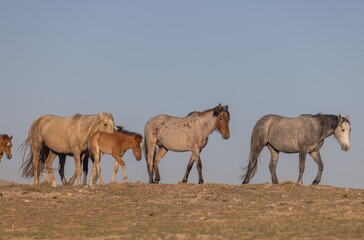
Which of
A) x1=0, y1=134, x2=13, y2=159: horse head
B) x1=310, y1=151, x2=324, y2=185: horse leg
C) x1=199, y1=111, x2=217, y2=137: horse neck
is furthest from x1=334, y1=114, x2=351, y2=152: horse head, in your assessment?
x1=0, y1=134, x2=13, y2=159: horse head

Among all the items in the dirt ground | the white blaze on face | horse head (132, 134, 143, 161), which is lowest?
the dirt ground

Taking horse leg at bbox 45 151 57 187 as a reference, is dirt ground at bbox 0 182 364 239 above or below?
below

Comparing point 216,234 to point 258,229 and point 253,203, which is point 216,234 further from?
point 253,203

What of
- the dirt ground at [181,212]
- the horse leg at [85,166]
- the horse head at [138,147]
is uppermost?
the horse head at [138,147]

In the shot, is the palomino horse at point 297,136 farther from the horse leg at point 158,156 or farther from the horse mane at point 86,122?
the horse mane at point 86,122

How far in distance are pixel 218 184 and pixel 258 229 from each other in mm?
7223

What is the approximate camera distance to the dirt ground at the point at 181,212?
40.5 feet

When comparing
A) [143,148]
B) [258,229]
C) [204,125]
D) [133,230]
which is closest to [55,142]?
[143,148]

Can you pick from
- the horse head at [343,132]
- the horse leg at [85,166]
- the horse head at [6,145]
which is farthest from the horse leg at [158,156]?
the horse head at [6,145]

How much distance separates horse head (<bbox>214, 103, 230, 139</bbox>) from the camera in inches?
821

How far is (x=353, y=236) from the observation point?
37.4 ft

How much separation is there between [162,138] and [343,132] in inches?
239

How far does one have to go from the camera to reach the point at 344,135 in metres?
20.7

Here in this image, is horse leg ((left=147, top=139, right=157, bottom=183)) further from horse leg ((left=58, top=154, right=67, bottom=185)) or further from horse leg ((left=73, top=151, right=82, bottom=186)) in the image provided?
horse leg ((left=58, top=154, right=67, bottom=185))
